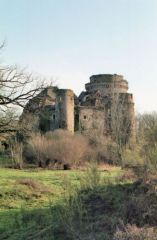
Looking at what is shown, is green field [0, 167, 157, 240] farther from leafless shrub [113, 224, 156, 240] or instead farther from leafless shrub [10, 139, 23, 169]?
leafless shrub [10, 139, 23, 169]

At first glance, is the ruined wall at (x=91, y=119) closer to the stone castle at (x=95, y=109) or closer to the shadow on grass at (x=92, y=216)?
the stone castle at (x=95, y=109)

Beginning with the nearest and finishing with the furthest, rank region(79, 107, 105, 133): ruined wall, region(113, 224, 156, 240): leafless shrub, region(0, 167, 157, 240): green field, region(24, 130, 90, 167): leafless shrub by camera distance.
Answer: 1. region(113, 224, 156, 240): leafless shrub
2. region(0, 167, 157, 240): green field
3. region(24, 130, 90, 167): leafless shrub
4. region(79, 107, 105, 133): ruined wall

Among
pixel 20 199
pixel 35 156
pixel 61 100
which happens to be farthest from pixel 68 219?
pixel 61 100

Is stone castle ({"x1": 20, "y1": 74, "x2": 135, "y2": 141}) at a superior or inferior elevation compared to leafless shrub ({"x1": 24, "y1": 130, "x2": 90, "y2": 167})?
superior

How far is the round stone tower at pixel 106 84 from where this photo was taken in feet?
237

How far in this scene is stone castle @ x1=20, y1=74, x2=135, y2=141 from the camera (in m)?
60.0

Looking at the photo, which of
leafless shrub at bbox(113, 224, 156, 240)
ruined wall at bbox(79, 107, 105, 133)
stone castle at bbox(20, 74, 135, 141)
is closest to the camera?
leafless shrub at bbox(113, 224, 156, 240)

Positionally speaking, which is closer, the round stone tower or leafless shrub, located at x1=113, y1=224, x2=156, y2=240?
leafless shrub, located at x1=113, y1=224, x2=156, y2=240

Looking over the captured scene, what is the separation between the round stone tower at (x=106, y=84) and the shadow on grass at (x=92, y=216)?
6085 cm

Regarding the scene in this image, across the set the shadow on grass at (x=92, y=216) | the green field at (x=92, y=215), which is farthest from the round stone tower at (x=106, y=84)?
the shadow on grass at (x=92, y=216)

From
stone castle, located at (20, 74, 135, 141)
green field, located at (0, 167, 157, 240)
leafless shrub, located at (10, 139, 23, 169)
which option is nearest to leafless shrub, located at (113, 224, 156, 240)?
green field, located at (0, 167, 157, 240)

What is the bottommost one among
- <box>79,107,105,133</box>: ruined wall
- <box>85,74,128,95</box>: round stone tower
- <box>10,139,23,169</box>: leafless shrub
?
<box>10,139,23,169</box>: leafless shrub

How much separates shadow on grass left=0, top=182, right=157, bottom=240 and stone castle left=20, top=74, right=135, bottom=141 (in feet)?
142

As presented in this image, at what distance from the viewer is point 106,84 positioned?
2886 inches
